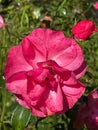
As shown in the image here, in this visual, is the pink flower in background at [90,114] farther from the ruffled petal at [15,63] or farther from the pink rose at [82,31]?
the pink rose at [82,31]

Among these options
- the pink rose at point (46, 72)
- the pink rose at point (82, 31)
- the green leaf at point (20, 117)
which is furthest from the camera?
the pink rose at point (82, 31)

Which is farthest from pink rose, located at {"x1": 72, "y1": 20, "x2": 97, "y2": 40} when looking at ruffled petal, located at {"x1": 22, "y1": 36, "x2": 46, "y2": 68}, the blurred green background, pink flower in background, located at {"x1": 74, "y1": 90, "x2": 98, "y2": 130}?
ruffled petal, located at {"x1": 22, "y1": 36, "x2": 46, "y2": 68}

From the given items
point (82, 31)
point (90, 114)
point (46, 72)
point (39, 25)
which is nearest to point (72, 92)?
point (46, 72)

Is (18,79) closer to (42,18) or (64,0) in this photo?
(42,18)

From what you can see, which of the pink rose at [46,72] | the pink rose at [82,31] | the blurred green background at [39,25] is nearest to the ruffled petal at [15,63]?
the pink rose at [46,72]

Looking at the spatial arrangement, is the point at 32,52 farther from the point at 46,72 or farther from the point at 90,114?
the point at 90,114

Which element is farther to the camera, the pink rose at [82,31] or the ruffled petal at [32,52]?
the pink rose at [82,31]
